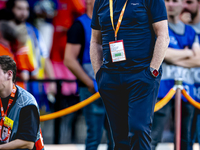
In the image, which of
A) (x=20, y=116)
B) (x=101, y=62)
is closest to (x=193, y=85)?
(x=101, y=62)

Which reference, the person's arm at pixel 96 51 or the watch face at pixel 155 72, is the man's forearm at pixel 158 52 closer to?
the watch face at pixel 155 72

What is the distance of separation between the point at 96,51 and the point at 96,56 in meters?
0.04

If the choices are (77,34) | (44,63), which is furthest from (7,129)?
(44,63)

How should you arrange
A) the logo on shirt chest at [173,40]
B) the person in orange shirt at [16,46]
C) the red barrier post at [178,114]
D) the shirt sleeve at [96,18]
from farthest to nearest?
the person in orange shirt at [16,46], the logo on shirt chest at [173,40], the red barrier post at [178,114], the shirt sleeve at [96,18]

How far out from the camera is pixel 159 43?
2293mm

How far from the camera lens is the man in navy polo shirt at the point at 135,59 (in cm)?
229

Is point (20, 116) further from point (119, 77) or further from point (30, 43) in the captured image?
point (30, 43)

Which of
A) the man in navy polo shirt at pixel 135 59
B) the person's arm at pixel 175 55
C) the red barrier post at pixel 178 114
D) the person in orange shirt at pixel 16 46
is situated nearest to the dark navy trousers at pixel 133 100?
the man in navy polo shirt at pixel 135 59

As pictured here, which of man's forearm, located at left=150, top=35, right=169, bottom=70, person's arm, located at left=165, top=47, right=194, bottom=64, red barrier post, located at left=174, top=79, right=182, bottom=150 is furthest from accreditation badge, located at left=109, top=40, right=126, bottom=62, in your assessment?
person's arm, located at left=165, top=47, right=194, bottom=64

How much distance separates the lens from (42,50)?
18.1 feet

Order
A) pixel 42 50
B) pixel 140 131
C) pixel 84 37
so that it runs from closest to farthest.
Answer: pixel 140 131, pixel 84 37, pixel 42 50

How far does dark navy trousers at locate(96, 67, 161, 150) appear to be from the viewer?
2283 millimetres

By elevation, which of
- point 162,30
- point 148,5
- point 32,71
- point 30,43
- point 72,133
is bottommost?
point 72,133

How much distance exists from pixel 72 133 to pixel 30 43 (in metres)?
1.30
